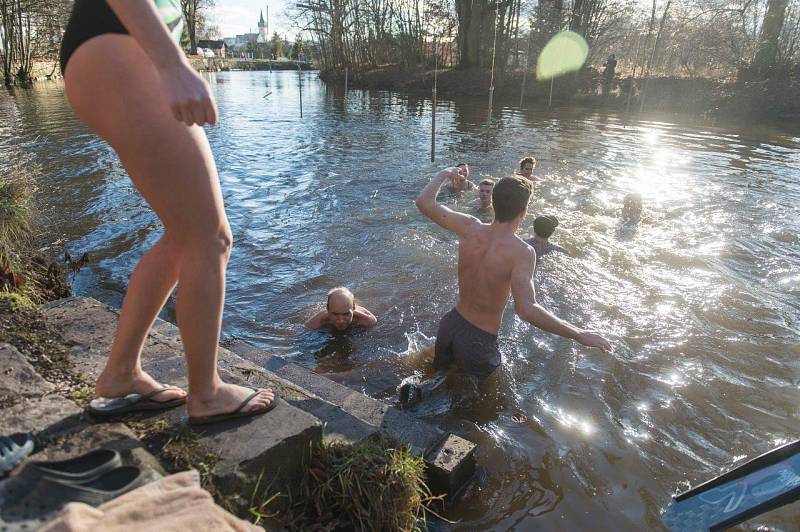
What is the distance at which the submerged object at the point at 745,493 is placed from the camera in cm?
187

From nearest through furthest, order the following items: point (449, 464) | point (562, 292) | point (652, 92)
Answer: point (449, 464)
point (562, 292)
point (652, 92)

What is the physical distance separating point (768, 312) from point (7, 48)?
4251 centimetres

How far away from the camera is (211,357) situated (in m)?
1.93

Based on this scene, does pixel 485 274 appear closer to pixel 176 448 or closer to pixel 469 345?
pixel 469 345

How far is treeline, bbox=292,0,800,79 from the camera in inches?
945

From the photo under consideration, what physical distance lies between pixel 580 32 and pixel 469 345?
35.4 metres

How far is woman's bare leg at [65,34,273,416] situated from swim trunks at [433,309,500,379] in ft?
7.60

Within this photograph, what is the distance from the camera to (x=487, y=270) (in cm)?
379

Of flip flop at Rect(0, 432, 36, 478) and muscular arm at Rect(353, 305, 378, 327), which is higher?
flip flop at Rect(0, 432, 36, 478)

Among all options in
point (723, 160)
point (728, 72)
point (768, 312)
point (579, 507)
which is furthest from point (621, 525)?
point (728, 72)

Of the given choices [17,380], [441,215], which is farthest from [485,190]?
[17,380]

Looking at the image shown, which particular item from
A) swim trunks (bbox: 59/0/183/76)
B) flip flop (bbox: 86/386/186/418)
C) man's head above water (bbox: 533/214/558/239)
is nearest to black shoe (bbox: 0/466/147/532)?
flip flop (bbox: 86/386/186/418)

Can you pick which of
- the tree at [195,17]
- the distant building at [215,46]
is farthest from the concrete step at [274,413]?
the distant building at [215,46]

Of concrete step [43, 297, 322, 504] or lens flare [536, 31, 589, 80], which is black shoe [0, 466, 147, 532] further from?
lens flare [536, 31, 589, 80]
